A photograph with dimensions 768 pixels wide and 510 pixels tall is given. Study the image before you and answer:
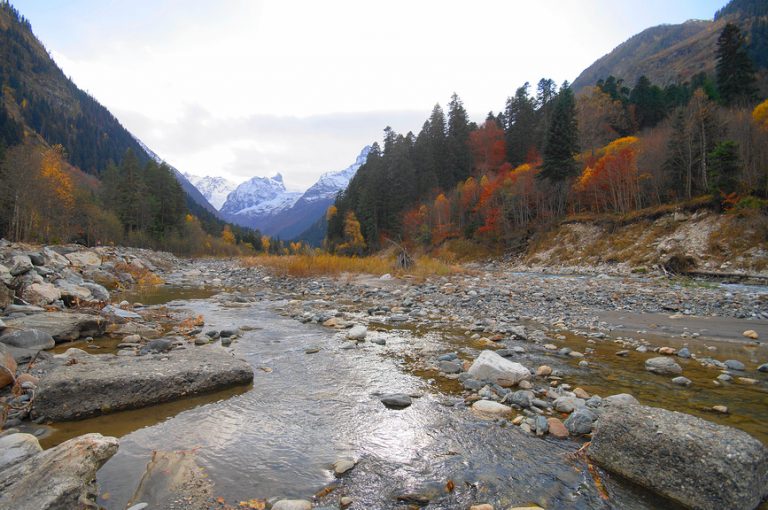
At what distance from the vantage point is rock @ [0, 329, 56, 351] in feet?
18.0

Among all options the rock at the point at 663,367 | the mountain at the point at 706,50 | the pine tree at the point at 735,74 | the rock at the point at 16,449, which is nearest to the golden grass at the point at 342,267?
the rock at the point at 663,367

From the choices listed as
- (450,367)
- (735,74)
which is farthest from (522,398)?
(735,74)

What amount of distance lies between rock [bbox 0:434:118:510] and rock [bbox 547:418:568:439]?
12.6 ft

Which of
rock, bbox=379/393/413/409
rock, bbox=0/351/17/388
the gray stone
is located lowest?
the gray stone

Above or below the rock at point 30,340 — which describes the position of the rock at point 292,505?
below

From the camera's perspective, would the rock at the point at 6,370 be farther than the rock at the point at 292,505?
Yes

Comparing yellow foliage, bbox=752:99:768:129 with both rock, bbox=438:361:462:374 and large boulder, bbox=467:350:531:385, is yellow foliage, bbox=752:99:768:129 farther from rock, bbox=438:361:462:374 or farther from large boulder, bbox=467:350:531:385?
rock, bbox=438:361:462:374

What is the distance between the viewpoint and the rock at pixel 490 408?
13.1ft

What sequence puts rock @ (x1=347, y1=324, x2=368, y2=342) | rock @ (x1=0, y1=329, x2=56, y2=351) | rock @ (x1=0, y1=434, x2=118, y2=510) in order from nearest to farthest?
rock @ (x1=0, y1=434, x2=118, y2=510) < rock @ (x1=0, y1=329, x2=56, y2=351) < rock @ (x1=347, y1=324, x2=368, y2=342)

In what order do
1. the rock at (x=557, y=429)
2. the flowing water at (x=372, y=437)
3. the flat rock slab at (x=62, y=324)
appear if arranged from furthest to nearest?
the flat rock slab at (x=62, y=324)
the rock at (x=557, y=429)
the flowing water at (x=372, y=437)

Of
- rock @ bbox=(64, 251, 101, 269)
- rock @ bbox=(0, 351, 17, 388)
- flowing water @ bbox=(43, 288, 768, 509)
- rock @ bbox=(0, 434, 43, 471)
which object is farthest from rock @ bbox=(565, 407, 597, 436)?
rock @ bbox=(64, 251, 101, 269)

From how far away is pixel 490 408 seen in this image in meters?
4.04

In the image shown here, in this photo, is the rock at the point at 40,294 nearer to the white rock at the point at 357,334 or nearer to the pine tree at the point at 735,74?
the white rock at the point at 357,334

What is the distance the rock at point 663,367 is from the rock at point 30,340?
9517 mm
